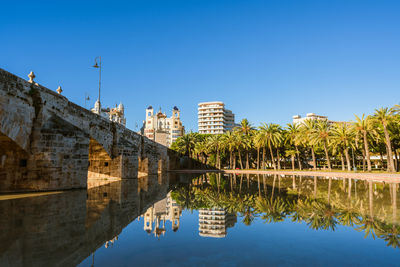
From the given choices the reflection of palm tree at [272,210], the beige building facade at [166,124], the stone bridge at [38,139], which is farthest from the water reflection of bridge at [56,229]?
the beige building facade at [166,124]

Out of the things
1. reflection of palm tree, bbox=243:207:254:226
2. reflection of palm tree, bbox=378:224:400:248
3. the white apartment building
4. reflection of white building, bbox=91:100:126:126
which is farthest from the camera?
the white apartment building

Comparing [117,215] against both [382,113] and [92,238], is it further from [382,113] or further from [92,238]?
[382,113]

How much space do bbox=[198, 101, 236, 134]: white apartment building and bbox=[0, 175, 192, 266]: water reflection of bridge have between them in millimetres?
99726

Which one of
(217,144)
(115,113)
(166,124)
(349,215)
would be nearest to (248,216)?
(349,215)

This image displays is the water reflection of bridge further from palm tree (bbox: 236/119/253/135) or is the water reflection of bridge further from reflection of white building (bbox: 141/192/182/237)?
palm tree (bbox: 236/119/253/135)

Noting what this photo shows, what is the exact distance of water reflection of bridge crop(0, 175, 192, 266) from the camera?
4.23 meters

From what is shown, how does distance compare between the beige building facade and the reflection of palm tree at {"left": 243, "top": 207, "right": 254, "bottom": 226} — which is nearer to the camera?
the reflection of palm tree at {"left": 243, "top": 207, "right": 254, "bottom": 226}

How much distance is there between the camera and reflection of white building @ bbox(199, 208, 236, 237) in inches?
241

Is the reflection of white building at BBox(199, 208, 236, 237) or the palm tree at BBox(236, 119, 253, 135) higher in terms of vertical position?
the palm tree at BBox(236, 119, 253, 135)

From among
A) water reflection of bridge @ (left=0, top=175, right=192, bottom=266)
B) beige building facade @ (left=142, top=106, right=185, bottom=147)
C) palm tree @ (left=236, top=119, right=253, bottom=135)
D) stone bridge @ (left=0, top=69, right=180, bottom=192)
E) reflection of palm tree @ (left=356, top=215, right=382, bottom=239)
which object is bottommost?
reflection of palm tree @ (left=356, top=215, right=382, bottom=239)

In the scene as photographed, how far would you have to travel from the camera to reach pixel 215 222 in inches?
277

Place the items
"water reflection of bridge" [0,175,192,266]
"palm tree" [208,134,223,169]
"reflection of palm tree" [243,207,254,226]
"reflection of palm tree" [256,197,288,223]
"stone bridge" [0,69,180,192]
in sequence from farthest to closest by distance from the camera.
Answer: "palm tree" [208,134,223,169], "stone bridge" [0,69,180,192], "reflection of palm tree" [256,197,288,223], "reflection of palm tree" [243,207,254,226], "water reflection of bridge" [0,175,192,266]

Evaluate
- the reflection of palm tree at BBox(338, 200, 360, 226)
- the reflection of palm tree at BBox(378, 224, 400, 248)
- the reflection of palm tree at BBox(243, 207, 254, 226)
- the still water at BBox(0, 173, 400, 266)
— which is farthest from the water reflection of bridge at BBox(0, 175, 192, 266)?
the reflection of palm tree at BBox(338, 200, 360, 226)

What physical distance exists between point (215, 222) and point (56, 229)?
156 inches
